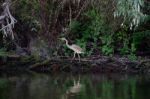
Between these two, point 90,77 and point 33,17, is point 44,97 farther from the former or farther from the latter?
point 33,17

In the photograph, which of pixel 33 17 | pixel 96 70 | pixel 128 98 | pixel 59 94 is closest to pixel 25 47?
pixel 33 17

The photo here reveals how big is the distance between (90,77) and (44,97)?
363cm

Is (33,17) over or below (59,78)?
over

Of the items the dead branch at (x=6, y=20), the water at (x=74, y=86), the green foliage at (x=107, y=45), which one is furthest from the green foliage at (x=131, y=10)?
the dead branch at (x=6, y=20)

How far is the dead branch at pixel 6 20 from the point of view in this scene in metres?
16.9

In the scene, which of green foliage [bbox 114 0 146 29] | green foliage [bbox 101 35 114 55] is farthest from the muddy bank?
green foliage [bbox 114 0 146 29]

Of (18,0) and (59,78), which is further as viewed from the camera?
(18,0)

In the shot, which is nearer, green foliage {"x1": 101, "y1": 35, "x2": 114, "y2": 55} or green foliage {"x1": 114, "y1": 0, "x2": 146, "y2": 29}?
green foliage {"x1": 114, "y1": 0, "x2": 146, "y2": 29}

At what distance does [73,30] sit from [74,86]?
14.8 ft

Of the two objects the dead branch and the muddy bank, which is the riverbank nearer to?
the muddy bank

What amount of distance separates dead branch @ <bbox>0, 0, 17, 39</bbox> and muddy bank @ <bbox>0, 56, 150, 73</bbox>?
862 mm

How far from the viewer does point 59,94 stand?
12.2 m

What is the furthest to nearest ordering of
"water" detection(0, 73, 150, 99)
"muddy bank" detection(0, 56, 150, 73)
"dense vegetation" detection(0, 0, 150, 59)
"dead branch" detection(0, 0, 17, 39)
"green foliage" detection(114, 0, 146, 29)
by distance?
1. "dense vegetation" detection(0, 0, 150, 59)
2. "dead branch" detection(0, 0, 17, 39)
3. "muddy bank" detection(0, 56, 150, 73)
4. "green foliage" detection(114, 0, 146, 29)
5. "water" detection(0, 73, 150, 99)

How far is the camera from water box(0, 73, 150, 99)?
12.0m
